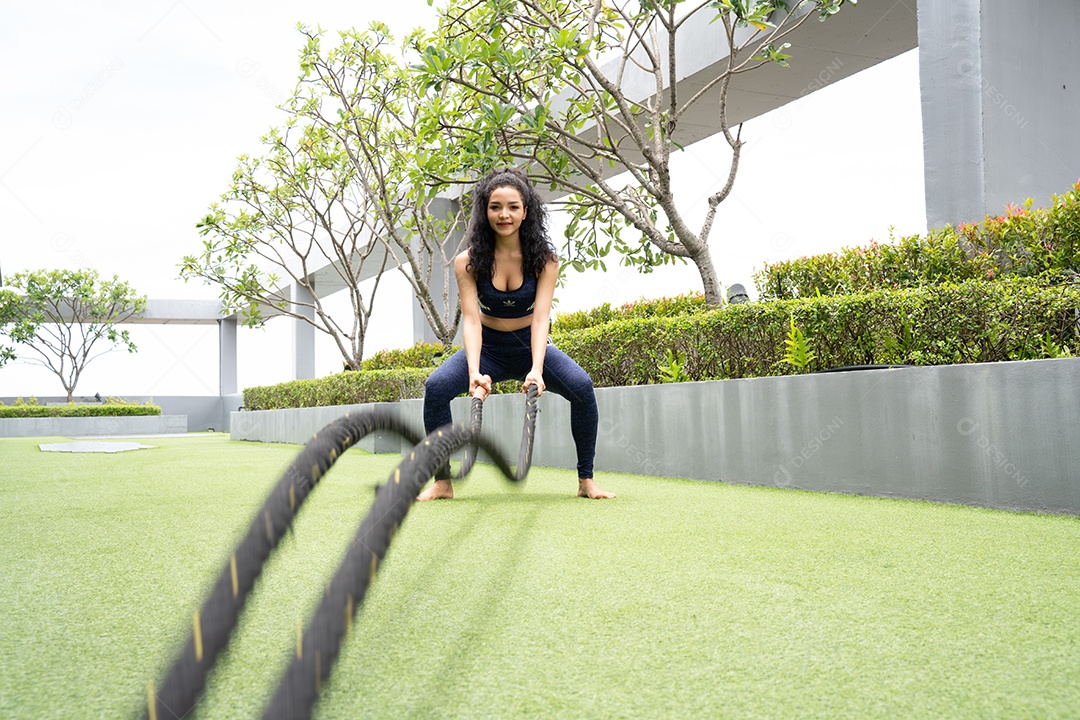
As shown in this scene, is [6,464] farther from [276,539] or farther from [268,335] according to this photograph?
[268,335]

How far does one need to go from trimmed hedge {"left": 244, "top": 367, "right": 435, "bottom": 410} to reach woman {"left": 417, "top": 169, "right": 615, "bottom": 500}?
3.83 m

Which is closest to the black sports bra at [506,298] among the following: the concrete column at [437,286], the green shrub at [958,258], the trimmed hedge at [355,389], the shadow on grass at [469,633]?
the shadow on grass at [469,633]

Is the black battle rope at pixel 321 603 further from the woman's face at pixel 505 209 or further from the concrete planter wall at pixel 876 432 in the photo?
the concrete planter wall at pixel 876 432

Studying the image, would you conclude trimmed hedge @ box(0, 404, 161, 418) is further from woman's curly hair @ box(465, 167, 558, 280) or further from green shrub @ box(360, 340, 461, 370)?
woman's curly hair @ box(465, 167, 558, 280)

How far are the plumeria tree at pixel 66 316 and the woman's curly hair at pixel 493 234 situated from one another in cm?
2186

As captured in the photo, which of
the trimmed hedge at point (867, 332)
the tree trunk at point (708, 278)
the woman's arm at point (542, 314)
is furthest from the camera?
the tree trunk at point (708, 278)

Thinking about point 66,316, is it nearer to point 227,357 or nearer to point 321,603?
point 227,357

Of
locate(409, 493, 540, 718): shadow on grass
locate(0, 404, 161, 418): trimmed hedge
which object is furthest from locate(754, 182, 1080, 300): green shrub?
locate(0, 404, 161, 418): trimmed hedge

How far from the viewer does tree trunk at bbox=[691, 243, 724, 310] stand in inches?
205

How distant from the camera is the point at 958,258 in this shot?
4035 millimetres

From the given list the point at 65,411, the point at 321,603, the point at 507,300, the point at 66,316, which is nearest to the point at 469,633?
the point at 321,603

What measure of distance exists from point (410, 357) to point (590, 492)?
7697 mm

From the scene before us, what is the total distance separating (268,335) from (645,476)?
2045 centimetres

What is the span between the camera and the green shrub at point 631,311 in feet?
20.0
